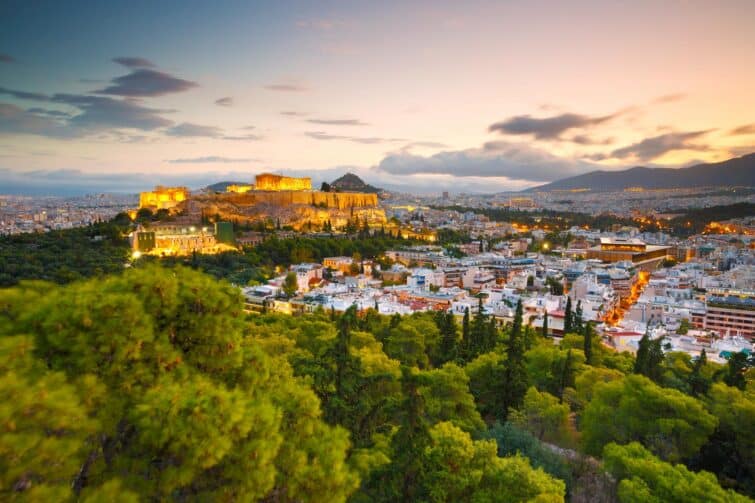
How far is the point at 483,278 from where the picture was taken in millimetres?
38094

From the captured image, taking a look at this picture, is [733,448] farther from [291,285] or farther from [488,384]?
[291,285]

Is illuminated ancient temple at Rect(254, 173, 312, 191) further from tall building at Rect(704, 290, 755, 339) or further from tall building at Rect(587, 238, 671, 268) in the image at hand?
tall building at Rect(704, 290, 755, 339)

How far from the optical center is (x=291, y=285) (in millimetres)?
31062

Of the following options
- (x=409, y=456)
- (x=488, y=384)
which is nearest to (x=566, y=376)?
(x=488, y=384)

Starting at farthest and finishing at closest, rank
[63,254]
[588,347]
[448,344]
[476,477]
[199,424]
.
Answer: [63,254]
[448,344]
[588,347]
[476,477]
[199,424]

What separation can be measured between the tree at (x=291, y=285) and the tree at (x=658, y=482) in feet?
77.0

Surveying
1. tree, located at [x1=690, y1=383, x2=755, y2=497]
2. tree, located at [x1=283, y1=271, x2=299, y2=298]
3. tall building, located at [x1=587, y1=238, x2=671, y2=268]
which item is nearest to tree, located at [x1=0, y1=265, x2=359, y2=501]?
tree, located at [x1=690, y1=383, x2=755, y2=497]

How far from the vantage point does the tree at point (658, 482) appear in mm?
6699

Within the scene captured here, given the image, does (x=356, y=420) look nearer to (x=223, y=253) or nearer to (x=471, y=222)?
(x=223, y=253)

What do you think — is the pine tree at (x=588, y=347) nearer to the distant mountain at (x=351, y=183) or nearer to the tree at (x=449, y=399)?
the tree at (x=449, y=399)

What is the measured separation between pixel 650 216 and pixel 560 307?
304 feet

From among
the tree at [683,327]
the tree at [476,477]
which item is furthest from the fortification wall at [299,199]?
the tree at [476,477]

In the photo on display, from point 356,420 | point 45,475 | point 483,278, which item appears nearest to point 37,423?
point 45,475

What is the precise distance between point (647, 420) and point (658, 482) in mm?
3025
